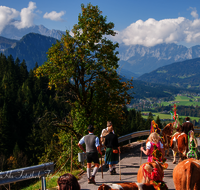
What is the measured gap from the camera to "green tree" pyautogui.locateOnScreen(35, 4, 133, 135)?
42.3 feet

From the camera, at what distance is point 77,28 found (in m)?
Result: 13.6

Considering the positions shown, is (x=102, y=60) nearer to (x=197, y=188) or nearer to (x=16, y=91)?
(x=197, y=188)

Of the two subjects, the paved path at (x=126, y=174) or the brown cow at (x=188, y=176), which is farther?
the paved path at (x=126, y=174)

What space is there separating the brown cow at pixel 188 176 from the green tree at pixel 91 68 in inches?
319

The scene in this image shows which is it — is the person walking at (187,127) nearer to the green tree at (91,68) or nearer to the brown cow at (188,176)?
the green tree at (91,68)

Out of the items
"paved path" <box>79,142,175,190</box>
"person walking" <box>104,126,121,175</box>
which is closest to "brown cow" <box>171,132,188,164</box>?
"paved path" <box>79,142,175,190</box>

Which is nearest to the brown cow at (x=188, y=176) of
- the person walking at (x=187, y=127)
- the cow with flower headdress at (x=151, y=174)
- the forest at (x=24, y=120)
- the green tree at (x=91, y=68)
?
the cow with flower headdress at (x=151, y=174)

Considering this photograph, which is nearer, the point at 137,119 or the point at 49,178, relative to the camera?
the point at 49,178

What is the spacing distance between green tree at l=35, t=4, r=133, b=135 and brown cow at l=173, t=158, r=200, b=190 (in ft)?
26.6

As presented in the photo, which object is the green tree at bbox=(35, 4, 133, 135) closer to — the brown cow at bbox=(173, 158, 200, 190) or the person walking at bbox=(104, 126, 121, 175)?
the person walking at bbox=(104, 126, 121, 175)

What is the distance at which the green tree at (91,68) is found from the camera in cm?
1289

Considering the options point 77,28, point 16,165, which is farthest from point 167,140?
point 16,165

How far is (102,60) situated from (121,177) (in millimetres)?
7705

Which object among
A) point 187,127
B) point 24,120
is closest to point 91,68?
point 187,127
